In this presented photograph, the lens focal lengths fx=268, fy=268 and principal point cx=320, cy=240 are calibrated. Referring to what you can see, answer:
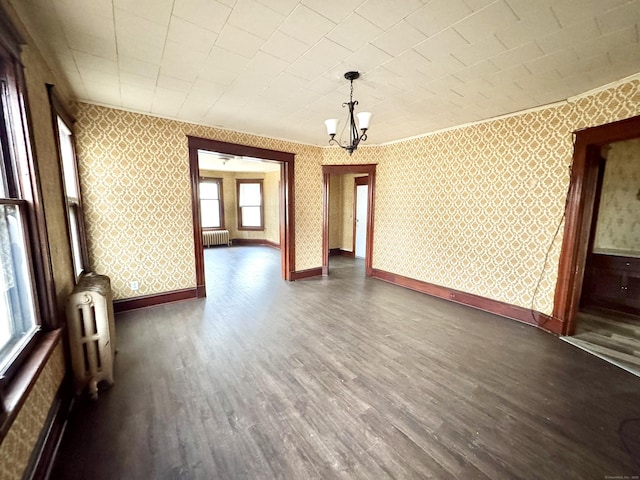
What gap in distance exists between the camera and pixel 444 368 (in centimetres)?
239

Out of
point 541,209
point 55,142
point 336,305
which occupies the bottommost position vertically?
point 336,305

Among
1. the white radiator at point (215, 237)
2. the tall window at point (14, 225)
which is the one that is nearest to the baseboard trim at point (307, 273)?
the tall window at point (14, 225)

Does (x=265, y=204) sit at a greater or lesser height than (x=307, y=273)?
greater

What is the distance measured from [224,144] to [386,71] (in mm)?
2731

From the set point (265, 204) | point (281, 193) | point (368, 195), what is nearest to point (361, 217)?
point (368, 195)

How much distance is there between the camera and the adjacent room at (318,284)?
5.13 ft

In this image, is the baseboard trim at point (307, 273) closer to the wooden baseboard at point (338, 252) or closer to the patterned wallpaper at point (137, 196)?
the patterned wallpaper at point (137, 196)

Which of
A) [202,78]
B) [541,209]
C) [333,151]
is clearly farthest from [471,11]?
[333,151]

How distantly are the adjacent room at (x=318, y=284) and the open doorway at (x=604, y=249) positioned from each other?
1.1 inches

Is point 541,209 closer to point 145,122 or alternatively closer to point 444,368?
point 444,368

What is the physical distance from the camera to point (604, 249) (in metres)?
3.88

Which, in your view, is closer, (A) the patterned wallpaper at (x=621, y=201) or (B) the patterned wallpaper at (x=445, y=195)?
(B) the patterned wallpaper at (x=445, y=195)

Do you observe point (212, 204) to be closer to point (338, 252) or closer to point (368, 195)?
point (338, 252)

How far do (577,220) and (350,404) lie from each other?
301cm
